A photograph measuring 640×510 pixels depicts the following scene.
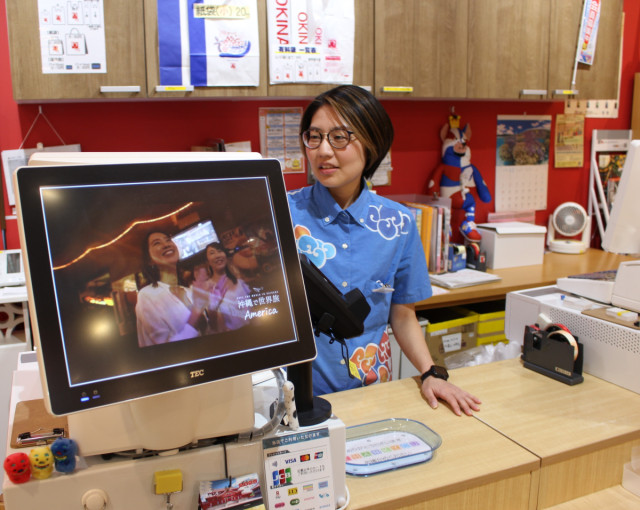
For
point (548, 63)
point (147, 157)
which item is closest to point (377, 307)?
point (147, 157)

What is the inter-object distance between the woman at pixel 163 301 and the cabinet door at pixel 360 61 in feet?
5.57

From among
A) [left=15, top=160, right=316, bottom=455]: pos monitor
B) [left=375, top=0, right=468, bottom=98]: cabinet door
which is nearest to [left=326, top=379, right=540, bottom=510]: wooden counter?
[left=15, top=160, right=316, bottom=455]: pos monitor

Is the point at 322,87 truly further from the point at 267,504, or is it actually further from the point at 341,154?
the point at 267,504

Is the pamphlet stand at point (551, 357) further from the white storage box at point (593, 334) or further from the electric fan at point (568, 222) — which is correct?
the electric fan at point (568, 222)

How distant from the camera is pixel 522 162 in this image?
345 centimetres

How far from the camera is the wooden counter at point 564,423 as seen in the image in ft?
4.01

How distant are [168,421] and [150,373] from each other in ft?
0.42

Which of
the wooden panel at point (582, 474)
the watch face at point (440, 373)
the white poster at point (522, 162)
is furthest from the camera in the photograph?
the white poster at point (522, 162)

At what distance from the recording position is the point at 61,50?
6.68ft

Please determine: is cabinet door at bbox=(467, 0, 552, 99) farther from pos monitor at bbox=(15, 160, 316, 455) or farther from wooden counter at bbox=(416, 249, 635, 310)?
pos monitor at bbox=(15, 160, 316, 455)

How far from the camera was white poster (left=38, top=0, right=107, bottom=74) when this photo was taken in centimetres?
202

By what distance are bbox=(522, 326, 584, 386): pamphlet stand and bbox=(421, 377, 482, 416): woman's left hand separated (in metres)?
0.31

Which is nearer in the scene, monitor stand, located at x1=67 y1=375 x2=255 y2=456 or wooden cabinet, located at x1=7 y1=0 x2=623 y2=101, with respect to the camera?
monitor stand, located at x1=67 y1=375 x2=255 y2=456

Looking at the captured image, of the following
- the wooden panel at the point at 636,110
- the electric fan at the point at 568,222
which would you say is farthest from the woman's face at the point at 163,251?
the wooden panel at the point at 636,110
